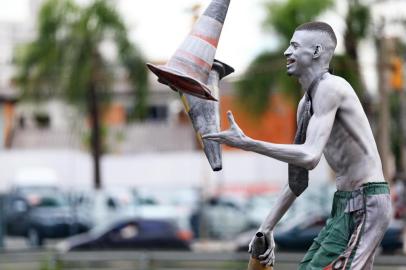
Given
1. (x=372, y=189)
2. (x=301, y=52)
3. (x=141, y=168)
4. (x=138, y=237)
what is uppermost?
(x=301, y=52)

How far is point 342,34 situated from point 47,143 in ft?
76.1

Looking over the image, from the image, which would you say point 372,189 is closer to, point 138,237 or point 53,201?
point 138,237

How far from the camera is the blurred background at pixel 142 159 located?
2083cm

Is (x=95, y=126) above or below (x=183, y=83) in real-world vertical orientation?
below

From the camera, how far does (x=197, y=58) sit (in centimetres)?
589

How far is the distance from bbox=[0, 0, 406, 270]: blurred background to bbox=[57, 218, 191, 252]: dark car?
0.09 feet

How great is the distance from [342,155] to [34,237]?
20343mm

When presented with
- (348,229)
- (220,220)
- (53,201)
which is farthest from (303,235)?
(348,229)

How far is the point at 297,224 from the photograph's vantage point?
21.0 m

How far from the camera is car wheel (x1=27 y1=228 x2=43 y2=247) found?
25562 mm

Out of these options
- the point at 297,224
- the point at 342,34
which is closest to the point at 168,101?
the point at 342,34

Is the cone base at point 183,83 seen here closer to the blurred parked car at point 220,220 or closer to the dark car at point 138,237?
the dark car at point 138,237

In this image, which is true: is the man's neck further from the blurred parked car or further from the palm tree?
the palm tree

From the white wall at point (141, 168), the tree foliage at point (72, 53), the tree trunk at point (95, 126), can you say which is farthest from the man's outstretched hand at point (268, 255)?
the white wall at point (141, 168)
